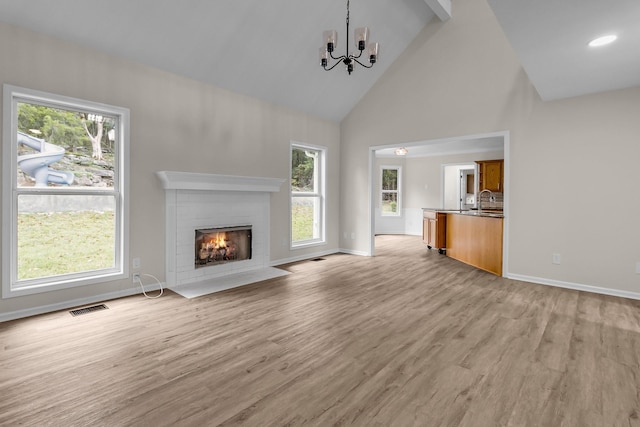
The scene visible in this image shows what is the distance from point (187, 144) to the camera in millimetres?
4328

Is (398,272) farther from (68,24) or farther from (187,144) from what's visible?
(68,24)

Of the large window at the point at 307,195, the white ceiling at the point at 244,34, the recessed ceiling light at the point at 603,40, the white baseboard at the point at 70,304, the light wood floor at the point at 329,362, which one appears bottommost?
the light wood floor at the point at 329,362

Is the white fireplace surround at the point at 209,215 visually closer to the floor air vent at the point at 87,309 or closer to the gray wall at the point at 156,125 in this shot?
the gray wall at the point at 156,125

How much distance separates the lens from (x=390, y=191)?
10.3 m

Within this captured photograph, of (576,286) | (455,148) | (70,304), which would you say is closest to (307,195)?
(70,304)

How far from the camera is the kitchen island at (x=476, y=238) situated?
4.95 m

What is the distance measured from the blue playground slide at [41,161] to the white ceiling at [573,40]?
4258 millimetres

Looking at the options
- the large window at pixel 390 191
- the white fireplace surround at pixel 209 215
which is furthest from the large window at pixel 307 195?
the large window at pixel 390 191

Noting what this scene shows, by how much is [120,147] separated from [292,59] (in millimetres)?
2748

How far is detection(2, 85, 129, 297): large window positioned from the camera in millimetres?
3068

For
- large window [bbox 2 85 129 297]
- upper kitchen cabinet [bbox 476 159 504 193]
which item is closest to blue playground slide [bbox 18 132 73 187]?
large window [bbox 2 85 129 297]

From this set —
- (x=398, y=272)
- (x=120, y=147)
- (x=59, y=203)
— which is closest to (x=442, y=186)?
(x=398, y=272)

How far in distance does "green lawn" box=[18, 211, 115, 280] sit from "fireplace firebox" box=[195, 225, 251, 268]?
1.08 metres

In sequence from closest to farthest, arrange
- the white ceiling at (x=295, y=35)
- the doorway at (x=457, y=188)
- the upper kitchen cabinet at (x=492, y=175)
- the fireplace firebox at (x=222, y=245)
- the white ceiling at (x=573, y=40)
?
1. the white ceiling at (x=573, y=40)
2. the white ceiling at (x=295, y=35)
3. the fireplace firebox at (x=222, y=245)
4. the upper kitchen cabinet at (x=492, y=175)
5. the doorway at (x=457, y=188)
